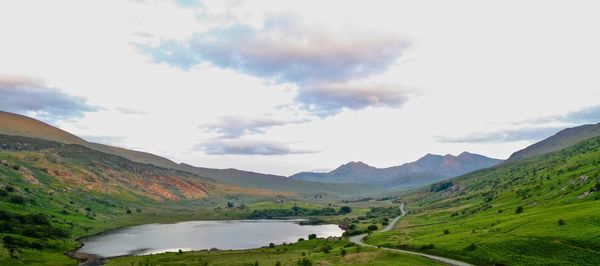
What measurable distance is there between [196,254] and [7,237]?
63684 mm

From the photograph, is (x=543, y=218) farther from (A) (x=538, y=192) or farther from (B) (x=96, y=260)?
(B) (x=96, y=260)

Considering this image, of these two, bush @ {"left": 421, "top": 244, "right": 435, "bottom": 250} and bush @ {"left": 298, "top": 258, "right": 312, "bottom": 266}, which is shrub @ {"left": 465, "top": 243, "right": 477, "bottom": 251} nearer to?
bush @ {"left": 421, "top": 244, "right": 435, "bottom": 250}

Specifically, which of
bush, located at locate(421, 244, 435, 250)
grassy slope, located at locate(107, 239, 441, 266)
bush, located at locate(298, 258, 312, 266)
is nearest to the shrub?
grassy slope, located at locate(107, 239, 441, 266)

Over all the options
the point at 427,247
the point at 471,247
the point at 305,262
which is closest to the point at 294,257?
the point at 305,262

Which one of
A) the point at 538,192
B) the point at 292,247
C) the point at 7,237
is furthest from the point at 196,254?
the point at 538,192

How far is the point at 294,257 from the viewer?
12231cm

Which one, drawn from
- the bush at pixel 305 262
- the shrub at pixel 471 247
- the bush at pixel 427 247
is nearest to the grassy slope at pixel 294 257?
the bush at pixel 305 262

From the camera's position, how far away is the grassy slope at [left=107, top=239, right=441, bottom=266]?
10238cm

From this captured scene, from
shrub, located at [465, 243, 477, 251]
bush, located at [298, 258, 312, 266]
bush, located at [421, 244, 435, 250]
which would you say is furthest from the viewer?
bush, located at [421, 244, 435, 250]

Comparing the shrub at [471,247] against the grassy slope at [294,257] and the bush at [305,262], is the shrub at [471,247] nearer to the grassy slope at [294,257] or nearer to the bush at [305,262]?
the grassy slope at [294,257]

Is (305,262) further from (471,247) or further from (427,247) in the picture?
(471,247)

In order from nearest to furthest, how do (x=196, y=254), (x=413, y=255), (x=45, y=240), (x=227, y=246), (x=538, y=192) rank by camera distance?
1. (x=413, y=255)
2. (x=196, y=254)
3. (x=45, y=240)
4. (x=538, y=192)
5. (x=227, y=246)

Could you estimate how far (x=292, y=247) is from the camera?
148750mm

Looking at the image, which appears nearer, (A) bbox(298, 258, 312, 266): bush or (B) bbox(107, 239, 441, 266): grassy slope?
(B) bbox(107, 239, 441, 266): grassy slope
